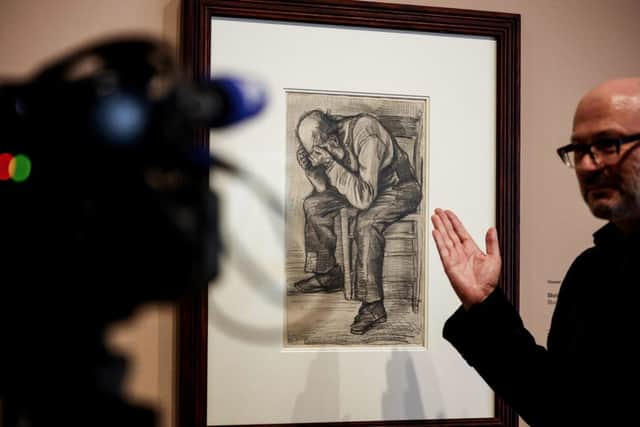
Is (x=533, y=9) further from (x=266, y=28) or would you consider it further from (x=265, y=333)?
(x=265, y=333)

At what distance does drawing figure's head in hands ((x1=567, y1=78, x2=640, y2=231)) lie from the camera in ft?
3.28

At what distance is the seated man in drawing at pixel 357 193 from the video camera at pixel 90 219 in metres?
0.84

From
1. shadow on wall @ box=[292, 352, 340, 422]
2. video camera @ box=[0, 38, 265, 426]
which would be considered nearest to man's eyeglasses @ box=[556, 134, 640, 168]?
shadow on wall @ box=[292, 352, 340, 422]

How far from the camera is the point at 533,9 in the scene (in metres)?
1.36

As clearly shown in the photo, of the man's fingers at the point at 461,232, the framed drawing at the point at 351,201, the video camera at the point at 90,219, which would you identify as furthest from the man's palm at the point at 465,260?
the video camera at the point at 90,219

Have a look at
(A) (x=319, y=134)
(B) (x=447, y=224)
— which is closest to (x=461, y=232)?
(B) (x=447, y=224)

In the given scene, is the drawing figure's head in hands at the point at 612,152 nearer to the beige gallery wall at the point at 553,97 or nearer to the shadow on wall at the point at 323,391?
the beige gallery wall at the point at 553,97

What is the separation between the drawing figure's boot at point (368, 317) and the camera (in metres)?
1.25

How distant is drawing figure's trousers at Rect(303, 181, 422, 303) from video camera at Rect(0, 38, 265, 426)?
83cm

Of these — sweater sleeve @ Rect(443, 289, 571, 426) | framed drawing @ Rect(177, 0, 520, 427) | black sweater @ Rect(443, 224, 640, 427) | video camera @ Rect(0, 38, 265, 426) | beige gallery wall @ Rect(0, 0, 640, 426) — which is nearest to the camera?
video camera @ Rect(0, 38, 265, 426)

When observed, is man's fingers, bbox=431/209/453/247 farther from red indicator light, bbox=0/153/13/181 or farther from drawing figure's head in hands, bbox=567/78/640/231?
red indicator light, bbox=0/153/13/181

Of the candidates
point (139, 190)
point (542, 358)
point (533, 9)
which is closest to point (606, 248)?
point (542, 358)

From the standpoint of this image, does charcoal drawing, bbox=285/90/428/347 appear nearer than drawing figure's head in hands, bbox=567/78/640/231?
No

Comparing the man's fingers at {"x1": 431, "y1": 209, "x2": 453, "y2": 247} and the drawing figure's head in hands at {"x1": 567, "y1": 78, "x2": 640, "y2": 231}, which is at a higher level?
the drawing figure's head in hands at {"x1": 567, "y1": 78, "x2": 640, "y2": 231}
